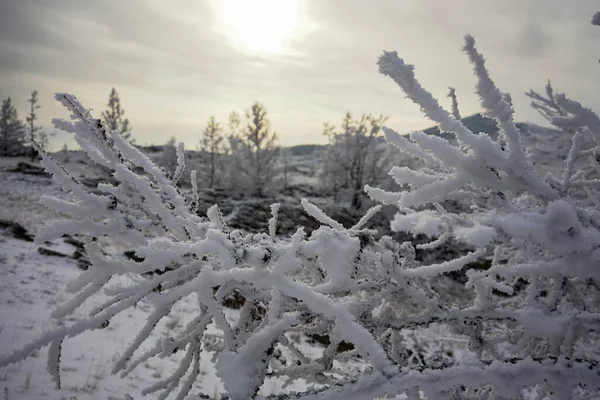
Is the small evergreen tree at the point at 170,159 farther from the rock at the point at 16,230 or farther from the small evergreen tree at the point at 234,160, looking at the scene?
the rock at the point at 16,230

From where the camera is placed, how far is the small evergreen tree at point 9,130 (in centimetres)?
4119

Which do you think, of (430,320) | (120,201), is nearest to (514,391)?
(430,320)

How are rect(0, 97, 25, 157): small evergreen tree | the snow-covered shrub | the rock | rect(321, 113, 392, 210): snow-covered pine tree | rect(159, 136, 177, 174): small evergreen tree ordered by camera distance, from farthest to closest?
rect(0, 97, 25, 157): small evergreen tree, rect(159, 136, 177, 174): small evergreen tree, rect(321, 113, 392, 210): snow-covered pine tree, the rock, the snow-covered shrub

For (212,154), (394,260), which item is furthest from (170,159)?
(394,260)

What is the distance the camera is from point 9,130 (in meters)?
42.5

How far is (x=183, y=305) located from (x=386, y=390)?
7756 millimetres

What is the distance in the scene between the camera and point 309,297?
80 centimetres

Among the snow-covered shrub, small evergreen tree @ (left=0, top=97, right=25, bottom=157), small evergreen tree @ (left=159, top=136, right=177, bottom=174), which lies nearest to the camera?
the snow-covered shrub

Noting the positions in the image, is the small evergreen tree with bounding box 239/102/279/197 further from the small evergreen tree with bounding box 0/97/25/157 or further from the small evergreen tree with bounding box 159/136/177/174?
the small evergreen tree with bounding box 0/97/25/157

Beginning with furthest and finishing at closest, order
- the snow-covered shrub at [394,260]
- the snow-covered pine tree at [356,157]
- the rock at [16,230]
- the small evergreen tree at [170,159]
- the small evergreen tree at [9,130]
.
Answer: the small evergreen tree at [9,130]
the small evergreen tree at [170,159]
the snow-covered pine tree at [356,157]
the rock at [16,230]
the snow-covered shrub at [394,260]

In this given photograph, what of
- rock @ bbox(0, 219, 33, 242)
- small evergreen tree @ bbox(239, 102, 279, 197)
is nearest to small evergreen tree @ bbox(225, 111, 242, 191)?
small evergreen tree @ bbox(239, 102, 279, 197)

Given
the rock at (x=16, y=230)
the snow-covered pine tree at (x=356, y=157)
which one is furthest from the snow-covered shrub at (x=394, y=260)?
the snow-covered pine tree at (x=356, y=157)

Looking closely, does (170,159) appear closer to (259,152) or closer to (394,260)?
(259,152)

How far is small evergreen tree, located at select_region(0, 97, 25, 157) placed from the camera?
4119cm
